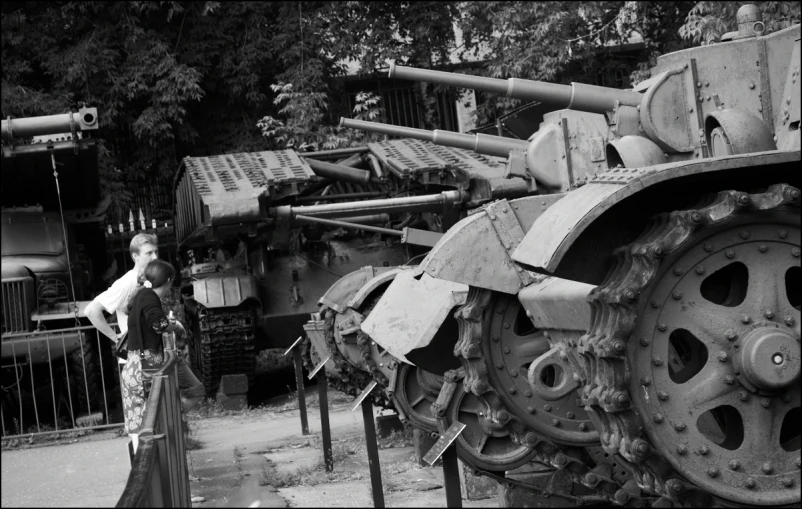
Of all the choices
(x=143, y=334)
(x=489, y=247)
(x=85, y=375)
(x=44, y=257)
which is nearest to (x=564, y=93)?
(x=489, y=247)

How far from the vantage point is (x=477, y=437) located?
666cm

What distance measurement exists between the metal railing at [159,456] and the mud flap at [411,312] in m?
1.59

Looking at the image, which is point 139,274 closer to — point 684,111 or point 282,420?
point 684,111

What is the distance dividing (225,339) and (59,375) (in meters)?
2.09

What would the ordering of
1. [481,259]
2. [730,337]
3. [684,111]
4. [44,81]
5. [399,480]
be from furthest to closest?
[44,81] < [399,480] < [684,111] < [481,259] < [730,337]

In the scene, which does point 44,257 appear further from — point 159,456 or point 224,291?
point 159,456

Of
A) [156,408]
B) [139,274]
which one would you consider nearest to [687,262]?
[156,408]

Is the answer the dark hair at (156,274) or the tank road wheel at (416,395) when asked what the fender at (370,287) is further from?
the dark hair at (156,274)

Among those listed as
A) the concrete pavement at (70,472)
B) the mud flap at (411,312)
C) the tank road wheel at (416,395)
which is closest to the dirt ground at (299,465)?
the tank road wheel at (416,395)

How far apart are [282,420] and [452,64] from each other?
36.2ft

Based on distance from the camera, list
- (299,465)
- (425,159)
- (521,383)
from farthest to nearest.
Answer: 1. (425,159)
2. (299,465)
3. (521,383)

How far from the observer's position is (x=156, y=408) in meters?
4.05

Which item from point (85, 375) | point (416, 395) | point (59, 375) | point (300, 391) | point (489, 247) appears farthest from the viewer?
point (59, 375)

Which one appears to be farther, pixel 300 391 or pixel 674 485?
pixel 300 391
